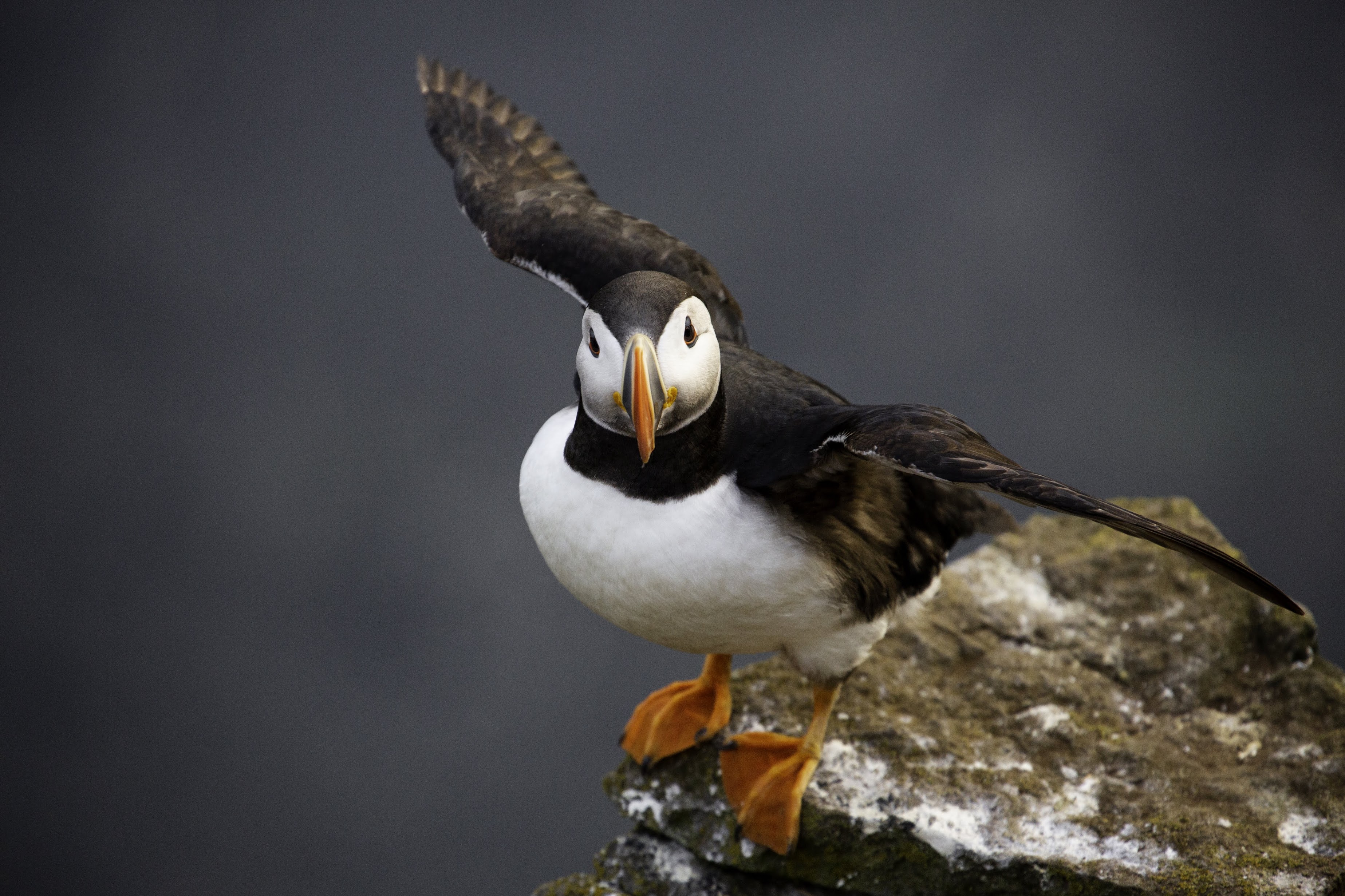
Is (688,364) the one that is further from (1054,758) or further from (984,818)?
(1054,758)

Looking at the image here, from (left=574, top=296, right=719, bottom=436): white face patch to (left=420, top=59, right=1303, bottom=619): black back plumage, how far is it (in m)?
0.03

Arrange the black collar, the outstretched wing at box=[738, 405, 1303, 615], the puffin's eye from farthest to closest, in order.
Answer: the black collar → the puffin's eye → the outstretched wing at box=[738, 405, 1303, 615]

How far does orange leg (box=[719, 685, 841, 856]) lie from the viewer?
2791mm

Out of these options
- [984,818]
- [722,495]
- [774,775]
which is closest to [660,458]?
[722,495]

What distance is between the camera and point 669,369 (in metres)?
2.12

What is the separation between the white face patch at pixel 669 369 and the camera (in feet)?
6.91

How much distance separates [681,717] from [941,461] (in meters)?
1.34

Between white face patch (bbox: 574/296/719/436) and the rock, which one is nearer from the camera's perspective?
white face patch (bbox: 574/296/719/436)

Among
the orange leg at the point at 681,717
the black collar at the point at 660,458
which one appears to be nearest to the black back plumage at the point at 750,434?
the black collar at the point at 660,458

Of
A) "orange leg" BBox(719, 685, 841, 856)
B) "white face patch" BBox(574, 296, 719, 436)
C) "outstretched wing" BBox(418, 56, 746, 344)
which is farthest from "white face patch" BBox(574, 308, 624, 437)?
"orange leg" BBox(719, 685, 841, 856)

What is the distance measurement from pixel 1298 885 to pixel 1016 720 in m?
0.78

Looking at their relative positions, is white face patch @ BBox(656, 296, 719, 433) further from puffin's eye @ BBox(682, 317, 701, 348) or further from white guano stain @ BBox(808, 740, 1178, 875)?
white guano stain @ BBox(808, 740, 1178, 875)

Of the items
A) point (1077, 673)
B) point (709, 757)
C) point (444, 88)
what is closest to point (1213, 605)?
point (1077, 673)

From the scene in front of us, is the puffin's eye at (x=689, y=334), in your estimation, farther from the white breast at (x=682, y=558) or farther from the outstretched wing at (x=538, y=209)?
the outstretched wing at (x=538, y=209)
